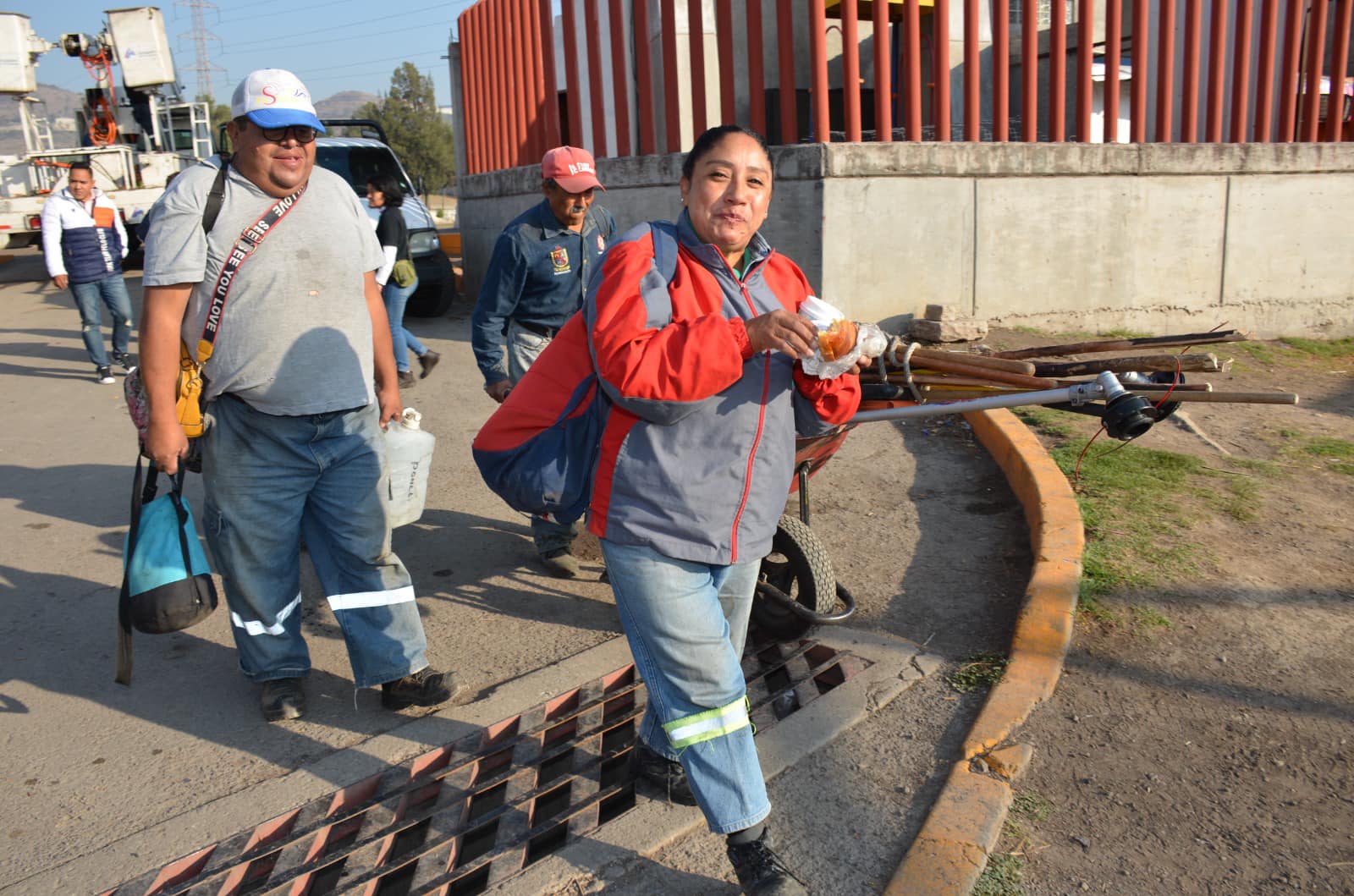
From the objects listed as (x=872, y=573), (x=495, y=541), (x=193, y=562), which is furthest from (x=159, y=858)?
(x=872, y=573)

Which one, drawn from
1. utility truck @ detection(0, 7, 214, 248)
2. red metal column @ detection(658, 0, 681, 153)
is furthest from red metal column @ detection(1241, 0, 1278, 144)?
utility truck @ detection(0, 7, 214, 248)

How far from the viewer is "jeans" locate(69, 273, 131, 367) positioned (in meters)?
8.95

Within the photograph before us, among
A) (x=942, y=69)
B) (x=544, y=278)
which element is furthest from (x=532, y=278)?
(x=942, y=69)

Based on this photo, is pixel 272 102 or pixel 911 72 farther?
pixel 911 72

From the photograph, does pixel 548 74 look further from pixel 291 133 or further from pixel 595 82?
pixel 291 133

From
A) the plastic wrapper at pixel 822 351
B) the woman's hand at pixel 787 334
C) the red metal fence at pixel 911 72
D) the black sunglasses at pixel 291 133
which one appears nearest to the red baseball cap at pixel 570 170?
the black sunglasses at pixel 291 133

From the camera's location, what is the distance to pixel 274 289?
3.16m

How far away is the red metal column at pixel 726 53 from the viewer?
27.4ft

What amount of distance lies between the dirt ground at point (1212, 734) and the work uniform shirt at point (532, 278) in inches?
98.4

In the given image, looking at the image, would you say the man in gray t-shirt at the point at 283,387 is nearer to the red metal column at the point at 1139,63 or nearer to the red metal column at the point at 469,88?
the red metal column at the point at 1139,63

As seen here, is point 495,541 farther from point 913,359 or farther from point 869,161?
point 869,161

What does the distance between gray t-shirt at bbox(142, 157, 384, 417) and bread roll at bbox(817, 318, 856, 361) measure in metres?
1.75

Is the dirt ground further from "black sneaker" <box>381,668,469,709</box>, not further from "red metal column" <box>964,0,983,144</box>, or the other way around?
"red metal column" <box>964,0,983,144</box>

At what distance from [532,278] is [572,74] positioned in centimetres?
682
